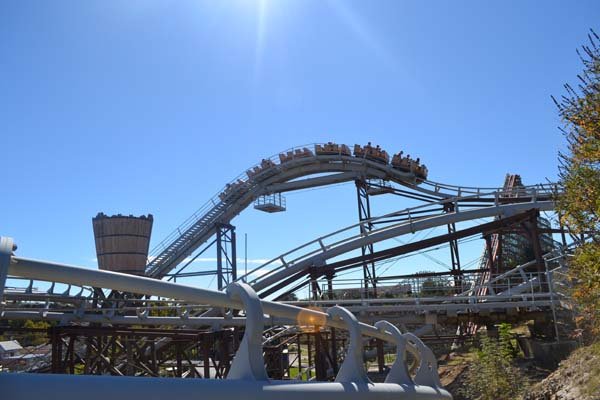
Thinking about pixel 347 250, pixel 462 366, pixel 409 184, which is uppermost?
pixel 409 184

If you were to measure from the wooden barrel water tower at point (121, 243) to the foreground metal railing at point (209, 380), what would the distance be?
16675mm

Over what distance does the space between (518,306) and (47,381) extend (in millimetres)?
18184

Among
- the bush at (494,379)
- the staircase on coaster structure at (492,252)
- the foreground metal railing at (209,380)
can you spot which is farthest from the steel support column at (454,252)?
the foreground metal railing at (209,380)

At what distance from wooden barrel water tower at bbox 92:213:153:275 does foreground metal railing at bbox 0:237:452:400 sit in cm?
1667

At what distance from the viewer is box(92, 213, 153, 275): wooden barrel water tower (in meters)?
20.5

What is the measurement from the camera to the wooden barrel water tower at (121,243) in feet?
67.3

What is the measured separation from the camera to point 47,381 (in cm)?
255

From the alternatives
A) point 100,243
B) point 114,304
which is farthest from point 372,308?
point 100,243

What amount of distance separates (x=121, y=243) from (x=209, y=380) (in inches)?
725

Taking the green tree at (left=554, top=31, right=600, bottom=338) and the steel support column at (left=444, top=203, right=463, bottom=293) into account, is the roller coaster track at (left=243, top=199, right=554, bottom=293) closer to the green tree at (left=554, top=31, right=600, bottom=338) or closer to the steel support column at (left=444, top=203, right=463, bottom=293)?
the steel support column at (left=444, top=203, right=463, bottom=293)

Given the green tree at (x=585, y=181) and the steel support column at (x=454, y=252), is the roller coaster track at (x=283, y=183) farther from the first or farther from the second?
the green tree at (x=585, y=181)

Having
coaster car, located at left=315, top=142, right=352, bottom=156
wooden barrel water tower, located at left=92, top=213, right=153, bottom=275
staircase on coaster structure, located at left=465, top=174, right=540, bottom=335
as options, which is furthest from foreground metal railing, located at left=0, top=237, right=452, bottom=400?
coaster car, located at left=315, top=142, right=352, bottom=156

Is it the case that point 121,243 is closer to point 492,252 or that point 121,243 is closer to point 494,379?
point 494,379

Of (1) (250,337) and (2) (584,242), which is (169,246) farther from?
(1) (250,337)
